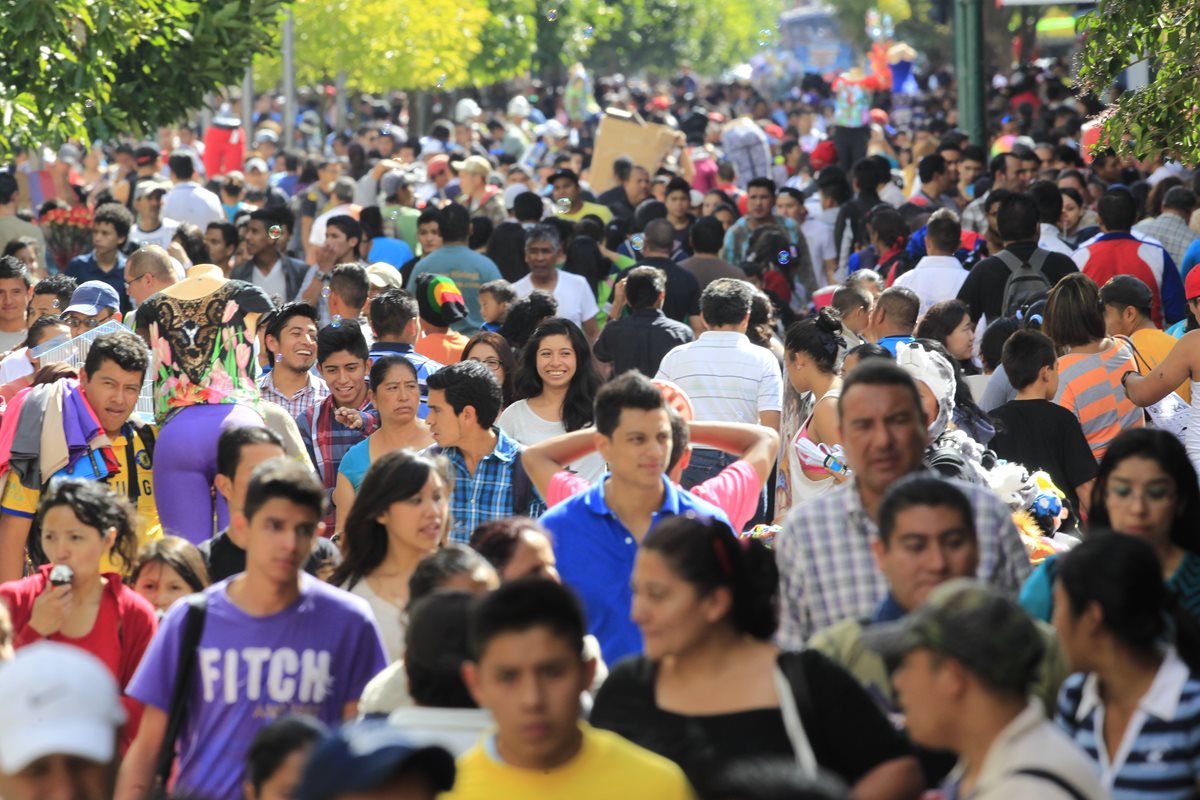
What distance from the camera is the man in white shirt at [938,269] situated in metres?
11.6

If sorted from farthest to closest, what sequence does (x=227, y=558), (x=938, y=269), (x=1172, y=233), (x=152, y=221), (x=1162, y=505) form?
(x=152, y=221), (x=1172, y=233), (x=938, y=269), (x=227, y=558), (x=1162, y=505)

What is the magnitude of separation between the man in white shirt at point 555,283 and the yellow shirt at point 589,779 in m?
8.19

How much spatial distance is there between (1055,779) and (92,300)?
719 cm

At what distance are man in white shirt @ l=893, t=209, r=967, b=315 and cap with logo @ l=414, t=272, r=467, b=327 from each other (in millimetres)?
2869

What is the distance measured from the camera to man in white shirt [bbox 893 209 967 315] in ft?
38.1

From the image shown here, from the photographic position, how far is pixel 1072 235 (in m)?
14.5

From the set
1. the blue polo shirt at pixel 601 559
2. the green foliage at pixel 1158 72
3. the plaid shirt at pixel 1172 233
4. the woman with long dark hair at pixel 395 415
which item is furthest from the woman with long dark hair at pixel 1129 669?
the plaid shirt at pixel 1172 233

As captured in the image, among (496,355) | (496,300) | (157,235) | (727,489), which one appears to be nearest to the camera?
(727,489)

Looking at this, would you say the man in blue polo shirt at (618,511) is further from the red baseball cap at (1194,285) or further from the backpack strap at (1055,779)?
the red baseball cap at (1194,285)

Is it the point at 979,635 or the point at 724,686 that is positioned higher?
the point at 979,635

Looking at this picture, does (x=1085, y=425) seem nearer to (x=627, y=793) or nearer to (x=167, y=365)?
(x=167, y=365)

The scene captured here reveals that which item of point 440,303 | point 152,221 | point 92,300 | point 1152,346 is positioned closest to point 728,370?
point 440,303

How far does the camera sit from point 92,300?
991cm

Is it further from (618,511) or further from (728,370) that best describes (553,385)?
(618,511)
